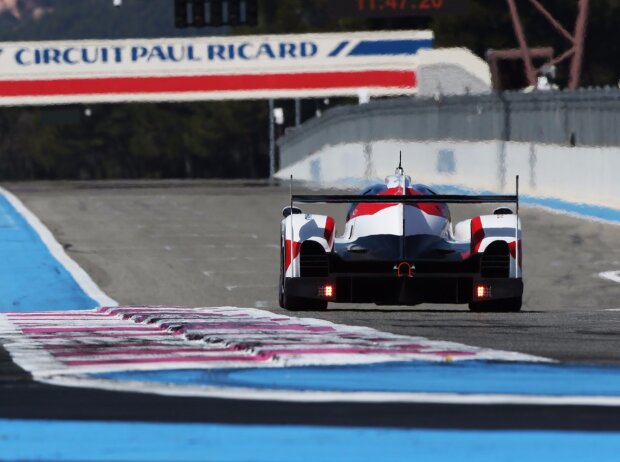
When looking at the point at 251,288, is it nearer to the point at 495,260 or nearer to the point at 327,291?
the point at 327,291

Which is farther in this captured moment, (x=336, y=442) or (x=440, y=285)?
(x=440, y=285)

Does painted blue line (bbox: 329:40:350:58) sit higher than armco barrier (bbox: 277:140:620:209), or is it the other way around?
painted blue line (bbox: 329:40:350:58)

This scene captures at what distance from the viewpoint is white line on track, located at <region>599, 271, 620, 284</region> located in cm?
2220

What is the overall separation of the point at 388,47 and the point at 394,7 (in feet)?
5.51

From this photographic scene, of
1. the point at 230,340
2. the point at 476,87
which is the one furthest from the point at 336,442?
the point at 476,87

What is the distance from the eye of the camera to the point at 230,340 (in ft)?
37.4

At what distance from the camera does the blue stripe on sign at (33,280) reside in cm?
2047

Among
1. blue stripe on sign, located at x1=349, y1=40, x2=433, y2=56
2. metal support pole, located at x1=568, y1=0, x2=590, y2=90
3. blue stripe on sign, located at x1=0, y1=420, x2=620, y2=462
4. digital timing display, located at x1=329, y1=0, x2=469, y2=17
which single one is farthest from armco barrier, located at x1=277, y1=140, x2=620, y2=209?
blue stripe on sign, located at x1=349, y1=40, x2=433, y2=56

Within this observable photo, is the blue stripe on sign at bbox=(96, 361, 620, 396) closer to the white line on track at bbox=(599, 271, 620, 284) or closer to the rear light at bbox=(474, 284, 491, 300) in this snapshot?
the rear light at bbox=(474, 284, 491, 300)

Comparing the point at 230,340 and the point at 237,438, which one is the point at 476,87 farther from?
the point at 237,438

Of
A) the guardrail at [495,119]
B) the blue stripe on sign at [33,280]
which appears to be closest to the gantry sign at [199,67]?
the guardrail at [495,119]

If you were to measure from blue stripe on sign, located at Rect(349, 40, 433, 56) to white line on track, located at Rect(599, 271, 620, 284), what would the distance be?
52.7 metres

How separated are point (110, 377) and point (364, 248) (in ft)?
23.9

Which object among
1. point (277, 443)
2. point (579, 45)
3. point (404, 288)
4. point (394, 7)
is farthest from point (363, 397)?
point (394, 7)
